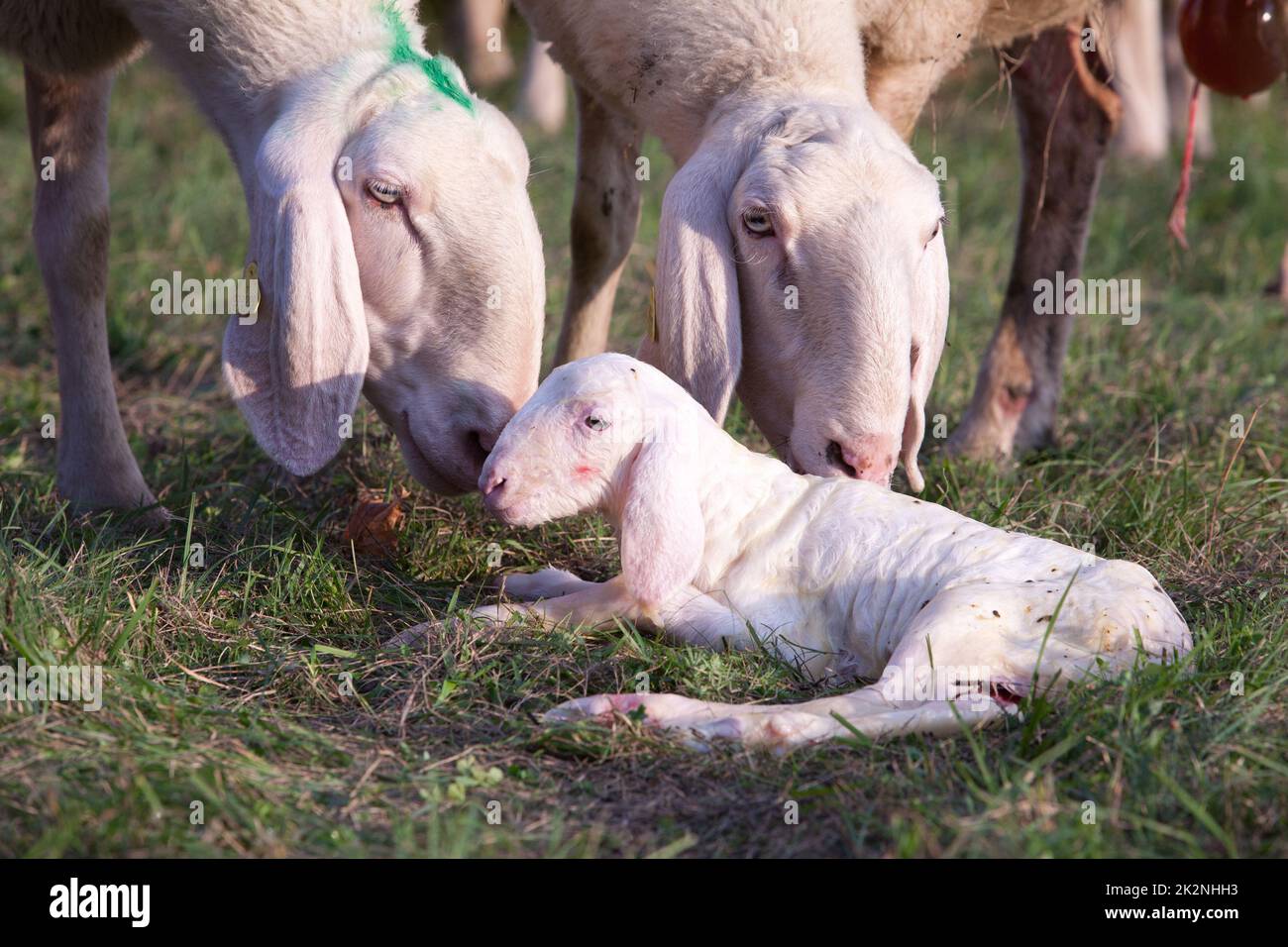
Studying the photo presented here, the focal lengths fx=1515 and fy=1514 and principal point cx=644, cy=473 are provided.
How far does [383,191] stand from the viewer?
10.8 feet

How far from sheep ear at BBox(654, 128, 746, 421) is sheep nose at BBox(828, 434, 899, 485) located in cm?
30

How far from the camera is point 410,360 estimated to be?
3.47 m

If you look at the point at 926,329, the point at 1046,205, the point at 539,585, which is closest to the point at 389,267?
the point at 539,585

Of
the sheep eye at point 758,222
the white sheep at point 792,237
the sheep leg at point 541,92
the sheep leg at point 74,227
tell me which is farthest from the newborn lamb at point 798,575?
the sheep leg at point 541,92

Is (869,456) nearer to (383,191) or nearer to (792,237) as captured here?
(792,237)

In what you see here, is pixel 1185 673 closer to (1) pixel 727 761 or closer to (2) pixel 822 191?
(1) pixel 727 761

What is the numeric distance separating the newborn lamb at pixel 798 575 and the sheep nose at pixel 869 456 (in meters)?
0.11

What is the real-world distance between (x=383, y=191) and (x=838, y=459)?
1.18 m

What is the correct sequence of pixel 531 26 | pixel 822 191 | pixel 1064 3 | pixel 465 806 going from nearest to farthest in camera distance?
pixel 465 806, pixel 822 191, pixel 531 26, pixel 1064 3

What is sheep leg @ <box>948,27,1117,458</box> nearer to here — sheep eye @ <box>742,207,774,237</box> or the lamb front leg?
sheep eye @ <box>742,207,774,237</box>

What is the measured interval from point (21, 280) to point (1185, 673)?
495cm

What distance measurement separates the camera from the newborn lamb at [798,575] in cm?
286

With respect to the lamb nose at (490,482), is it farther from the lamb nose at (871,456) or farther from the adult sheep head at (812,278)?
the lamb nose at (871,456)

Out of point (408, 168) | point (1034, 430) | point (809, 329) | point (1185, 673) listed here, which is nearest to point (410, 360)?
point (408, 168)
